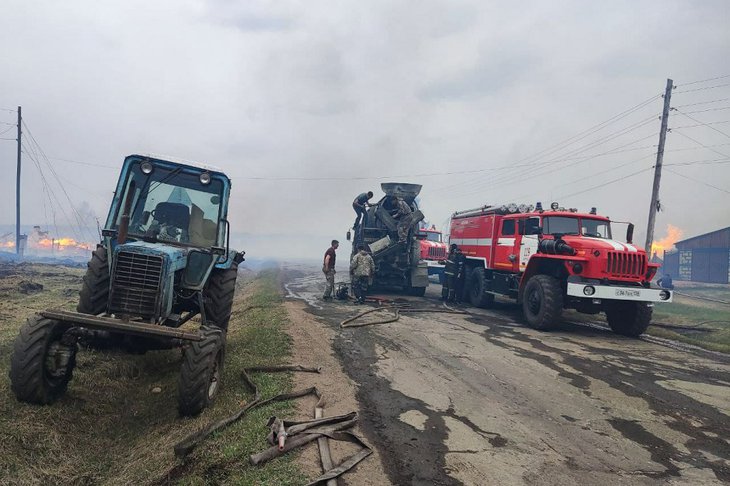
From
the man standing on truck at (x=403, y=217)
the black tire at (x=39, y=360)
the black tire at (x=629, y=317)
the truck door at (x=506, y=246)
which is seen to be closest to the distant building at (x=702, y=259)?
the truck door at (x=506, y=246)

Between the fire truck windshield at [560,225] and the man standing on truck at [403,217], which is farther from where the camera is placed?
the man standing on truck at [403,217]

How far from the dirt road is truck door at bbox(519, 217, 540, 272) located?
2.91 m

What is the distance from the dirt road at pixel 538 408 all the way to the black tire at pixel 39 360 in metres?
3.55

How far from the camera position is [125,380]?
6.20 m

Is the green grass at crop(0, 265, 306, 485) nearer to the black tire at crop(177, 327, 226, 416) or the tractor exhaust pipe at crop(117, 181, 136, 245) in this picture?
the black tire at crop(177, 327, 226, 416)

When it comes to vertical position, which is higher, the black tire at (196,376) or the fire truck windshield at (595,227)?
the fire truck windshield at (595,227)

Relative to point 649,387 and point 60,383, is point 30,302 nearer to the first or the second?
point 60,383

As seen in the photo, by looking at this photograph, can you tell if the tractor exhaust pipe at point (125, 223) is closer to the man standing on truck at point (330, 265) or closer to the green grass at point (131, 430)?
the green grass at point (131, 430)

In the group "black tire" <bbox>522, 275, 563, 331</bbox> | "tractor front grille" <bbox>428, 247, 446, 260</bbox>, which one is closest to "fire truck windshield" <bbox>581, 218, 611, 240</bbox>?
"black tire" <bbox>522, 275, 563, 331</bbox>

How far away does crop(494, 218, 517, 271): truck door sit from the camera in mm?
13070

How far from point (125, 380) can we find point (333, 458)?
12.9ft

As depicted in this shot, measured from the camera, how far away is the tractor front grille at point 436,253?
73.2 feet

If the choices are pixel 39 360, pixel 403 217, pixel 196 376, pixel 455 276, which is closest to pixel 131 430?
pixel 196 376

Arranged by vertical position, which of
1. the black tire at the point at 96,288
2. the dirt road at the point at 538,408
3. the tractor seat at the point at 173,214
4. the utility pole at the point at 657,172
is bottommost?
the dirt road at the point at 538,408
